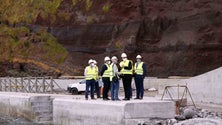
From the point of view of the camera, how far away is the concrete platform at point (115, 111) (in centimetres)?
1900

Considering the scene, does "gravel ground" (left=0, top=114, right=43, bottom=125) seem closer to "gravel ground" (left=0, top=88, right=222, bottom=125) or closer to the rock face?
"gravel ground" (left=0, top=88, right=222, bottom=125)

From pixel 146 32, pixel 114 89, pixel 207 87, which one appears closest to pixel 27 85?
pixel 207 87

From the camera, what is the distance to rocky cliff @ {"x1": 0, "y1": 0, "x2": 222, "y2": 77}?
Result: 44.5 metres

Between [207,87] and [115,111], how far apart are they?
10462 mm

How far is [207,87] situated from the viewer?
2823 cm

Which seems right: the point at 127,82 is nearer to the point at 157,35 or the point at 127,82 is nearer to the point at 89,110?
the point at 89,110

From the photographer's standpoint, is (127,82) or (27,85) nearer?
(127,82)

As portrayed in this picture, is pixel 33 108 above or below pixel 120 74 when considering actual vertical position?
below

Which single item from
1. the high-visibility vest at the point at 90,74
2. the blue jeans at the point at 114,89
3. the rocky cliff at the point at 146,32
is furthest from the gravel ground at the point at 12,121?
the rocky cliff at the point at 146,32

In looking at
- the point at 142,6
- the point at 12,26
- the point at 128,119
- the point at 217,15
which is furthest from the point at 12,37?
the point at 128,119

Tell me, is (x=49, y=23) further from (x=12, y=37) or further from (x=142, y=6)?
(x=142, y=6)

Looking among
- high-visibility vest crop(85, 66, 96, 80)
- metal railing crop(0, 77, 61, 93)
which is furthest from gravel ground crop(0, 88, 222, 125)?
metal railing crop(0, 77, 61, 93)

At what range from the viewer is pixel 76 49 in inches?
2039

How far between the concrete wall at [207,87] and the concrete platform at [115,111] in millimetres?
8166
